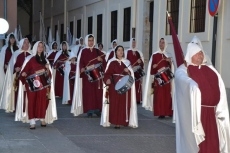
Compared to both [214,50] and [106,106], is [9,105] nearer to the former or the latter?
[106,106]

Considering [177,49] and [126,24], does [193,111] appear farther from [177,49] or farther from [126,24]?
[126,24]

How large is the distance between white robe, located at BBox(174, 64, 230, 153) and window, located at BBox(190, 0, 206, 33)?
8.73 meters

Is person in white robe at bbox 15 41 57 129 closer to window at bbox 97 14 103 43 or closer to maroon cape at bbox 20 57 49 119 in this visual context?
maroon cape at bbox 20 57 49 119

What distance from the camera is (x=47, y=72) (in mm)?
11719

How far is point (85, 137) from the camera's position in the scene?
35.8ft

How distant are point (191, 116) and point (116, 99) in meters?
4.99

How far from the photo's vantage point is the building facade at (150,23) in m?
15.2

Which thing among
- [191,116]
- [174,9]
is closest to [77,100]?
[174,9]

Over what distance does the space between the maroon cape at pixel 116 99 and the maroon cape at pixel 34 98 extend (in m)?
1.37

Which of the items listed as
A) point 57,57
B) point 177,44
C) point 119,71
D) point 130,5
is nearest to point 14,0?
point 130,5

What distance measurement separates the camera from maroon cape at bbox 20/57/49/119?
460 inches

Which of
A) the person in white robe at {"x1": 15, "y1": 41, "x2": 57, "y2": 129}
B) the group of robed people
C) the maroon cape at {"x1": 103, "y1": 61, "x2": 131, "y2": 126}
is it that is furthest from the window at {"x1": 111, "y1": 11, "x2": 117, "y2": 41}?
the person in white robe at {"x1": 15, "y1": 41, "x2": 57, "y2": 129}

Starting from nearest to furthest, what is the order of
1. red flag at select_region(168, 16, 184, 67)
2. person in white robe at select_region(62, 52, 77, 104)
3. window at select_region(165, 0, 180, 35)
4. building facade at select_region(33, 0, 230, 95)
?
red flag at select_region(168, 16, 184, 67), building facade at select_region(33, 0, 230, 95), person in white robe at select_region(62, 52, 77, 104), window at select_region(165, 0, 180, 35)

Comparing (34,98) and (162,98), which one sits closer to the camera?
(34,98)
